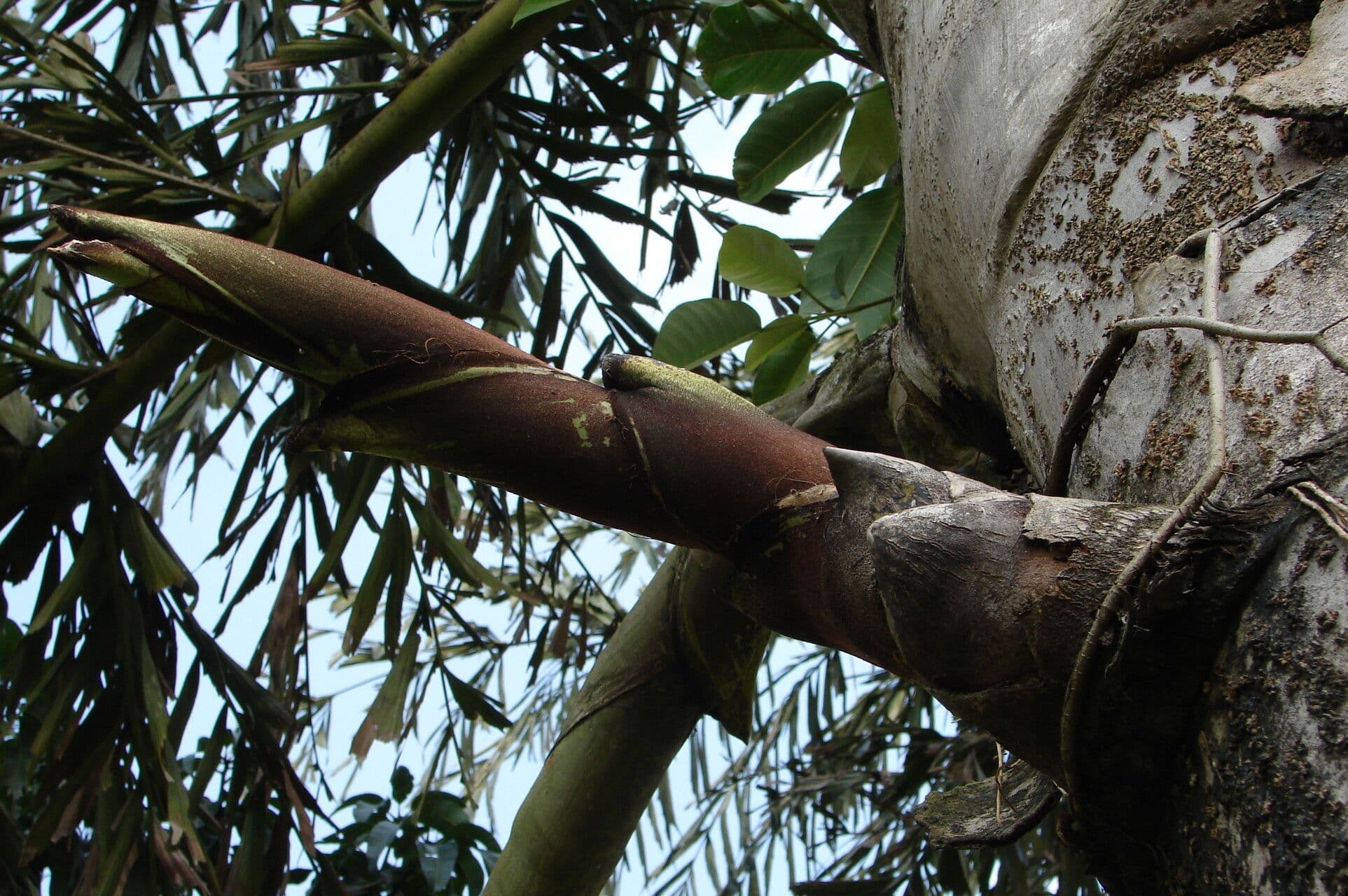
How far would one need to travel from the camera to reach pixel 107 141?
1.38 metres

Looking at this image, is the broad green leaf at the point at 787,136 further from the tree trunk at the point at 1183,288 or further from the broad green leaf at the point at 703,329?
the tree trunk at the point at 1183,288

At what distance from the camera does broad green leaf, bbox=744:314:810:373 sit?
31.8 inches

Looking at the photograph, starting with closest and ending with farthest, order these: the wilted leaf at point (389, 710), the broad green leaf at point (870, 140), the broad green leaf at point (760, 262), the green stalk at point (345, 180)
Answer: the broad green leaf at point (760, 262), the broad green leaf at point (870, 140), the green stalk at point (345, 180), the wilted leaf at point (389, 710)

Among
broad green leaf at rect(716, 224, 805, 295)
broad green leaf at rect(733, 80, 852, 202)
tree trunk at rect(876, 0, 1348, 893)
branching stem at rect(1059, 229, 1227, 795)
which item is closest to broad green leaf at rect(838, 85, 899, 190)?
broad green leaf at rect(733, 80, 852, 202)

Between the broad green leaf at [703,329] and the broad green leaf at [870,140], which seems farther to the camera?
the broad green leaf at [870,140]

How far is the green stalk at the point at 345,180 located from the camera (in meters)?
1.24

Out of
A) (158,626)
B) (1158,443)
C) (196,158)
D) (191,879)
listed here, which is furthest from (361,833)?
(1158,443)

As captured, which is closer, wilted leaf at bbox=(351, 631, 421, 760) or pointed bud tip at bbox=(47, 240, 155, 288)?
pointed bud tip at bbox=(47, 240, 155, 288)

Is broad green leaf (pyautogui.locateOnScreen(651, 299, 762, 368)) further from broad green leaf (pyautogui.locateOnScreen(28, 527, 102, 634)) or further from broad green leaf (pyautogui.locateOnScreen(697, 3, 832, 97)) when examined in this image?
broad green leaf (pyautogui.locateOnScreen(28, 527, 102, 634))

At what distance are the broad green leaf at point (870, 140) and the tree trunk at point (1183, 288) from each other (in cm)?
34

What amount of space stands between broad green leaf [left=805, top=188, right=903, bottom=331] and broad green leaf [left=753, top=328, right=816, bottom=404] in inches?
1.9

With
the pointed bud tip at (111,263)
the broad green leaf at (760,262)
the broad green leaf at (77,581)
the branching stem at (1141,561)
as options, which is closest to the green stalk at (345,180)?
the broad green leaf at (77,581)

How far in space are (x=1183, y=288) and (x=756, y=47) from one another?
1.89ft

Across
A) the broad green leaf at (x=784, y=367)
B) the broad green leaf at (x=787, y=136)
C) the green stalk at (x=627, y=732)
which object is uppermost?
the broad green leaf at (x=787, y=136)
